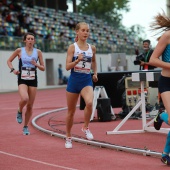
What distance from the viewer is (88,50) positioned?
10453 millimetres

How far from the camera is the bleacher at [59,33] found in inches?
1661

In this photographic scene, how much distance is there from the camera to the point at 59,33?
2004 inches

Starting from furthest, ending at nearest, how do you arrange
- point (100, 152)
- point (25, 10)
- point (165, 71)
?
point (25, 10) → point (100, 152) → point (165, 71)

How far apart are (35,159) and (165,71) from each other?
2.51 m

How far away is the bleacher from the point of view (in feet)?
138

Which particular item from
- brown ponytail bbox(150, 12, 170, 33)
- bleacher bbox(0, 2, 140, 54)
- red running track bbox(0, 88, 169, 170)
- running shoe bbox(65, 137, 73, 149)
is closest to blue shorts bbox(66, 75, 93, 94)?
running shoe bbox(65, 137, 73, 149)

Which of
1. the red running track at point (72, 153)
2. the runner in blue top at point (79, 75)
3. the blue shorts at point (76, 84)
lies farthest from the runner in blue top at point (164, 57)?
the blue shorts at point (76, 84)

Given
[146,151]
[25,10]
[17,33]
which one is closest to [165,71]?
[146,151]

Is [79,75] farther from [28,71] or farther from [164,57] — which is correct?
[164,57]

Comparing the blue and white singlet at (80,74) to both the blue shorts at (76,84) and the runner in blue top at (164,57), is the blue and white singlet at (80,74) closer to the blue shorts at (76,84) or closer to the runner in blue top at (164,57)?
the blue shorts at (76,84)

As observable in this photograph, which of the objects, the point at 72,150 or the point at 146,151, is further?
the point at 72,150

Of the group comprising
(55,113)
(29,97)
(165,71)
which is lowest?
(55,113)

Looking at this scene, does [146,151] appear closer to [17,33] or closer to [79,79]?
[79,79]

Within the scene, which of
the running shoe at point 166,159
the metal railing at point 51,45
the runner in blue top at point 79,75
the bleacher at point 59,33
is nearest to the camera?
the running shoe at point 166,159
